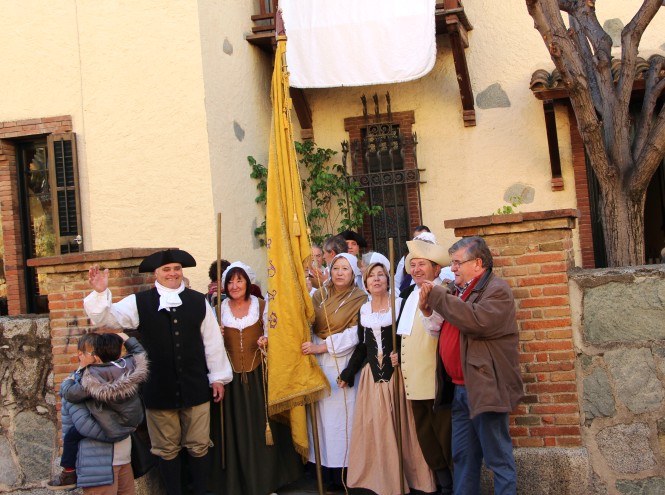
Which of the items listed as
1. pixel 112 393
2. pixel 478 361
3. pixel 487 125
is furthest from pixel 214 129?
pixel 478 361

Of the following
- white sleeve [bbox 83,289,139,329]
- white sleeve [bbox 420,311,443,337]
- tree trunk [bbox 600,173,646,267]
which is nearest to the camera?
white sleeve [bbox 420,311,443,337]

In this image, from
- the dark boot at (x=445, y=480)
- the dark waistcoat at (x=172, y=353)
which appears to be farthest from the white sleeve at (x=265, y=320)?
the dark boot at (x=445, y=480)

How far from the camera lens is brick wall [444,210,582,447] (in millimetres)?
4879

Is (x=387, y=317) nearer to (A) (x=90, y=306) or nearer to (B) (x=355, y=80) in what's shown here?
(A) (x=90, y=306)

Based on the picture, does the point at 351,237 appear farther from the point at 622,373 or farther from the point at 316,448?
the point at 622,373

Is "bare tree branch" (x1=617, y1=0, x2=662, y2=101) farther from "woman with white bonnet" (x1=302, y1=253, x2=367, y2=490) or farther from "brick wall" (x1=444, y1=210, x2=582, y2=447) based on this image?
"woman with white bonnet" (x1=302, y1=253, x2=367, y2=490)

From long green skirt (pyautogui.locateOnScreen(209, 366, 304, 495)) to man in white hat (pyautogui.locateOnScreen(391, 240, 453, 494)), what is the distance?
1.07 meters

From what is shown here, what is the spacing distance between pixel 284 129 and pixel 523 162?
183 inches

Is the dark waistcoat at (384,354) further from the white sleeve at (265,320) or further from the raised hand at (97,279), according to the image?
the raised hand at (97,279)

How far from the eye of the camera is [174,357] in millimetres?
4977

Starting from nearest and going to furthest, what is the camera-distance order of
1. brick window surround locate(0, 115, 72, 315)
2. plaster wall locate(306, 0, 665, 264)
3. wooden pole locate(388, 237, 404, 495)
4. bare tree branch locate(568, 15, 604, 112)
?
wooden pole locate(388, 237, 404, 495)
bare tree branch locate(568, 15, 604, 112)
brick window surround locate(0, 115, 72, 315)
plaster wall locate(306, 0, 665, 264)

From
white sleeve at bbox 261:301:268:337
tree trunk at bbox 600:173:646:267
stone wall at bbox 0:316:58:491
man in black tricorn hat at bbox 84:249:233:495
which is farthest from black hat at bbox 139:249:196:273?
tree trunk at bbox 600:173:646:267

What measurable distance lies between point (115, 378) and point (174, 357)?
66cm

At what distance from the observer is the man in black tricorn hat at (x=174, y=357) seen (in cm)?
496
